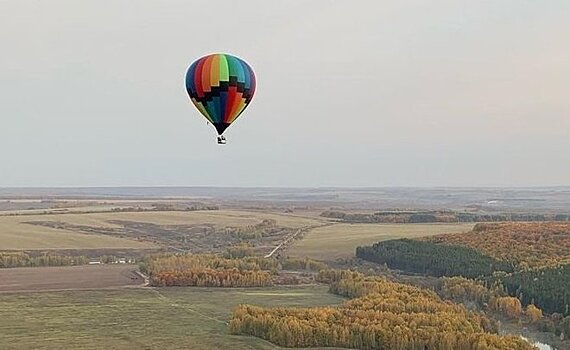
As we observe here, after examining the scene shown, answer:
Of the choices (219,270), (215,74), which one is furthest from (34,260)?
(215,74)

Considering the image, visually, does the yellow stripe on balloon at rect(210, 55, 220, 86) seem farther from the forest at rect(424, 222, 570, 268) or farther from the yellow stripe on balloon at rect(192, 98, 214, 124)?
the forest at rect(424, 222, 570, 268)

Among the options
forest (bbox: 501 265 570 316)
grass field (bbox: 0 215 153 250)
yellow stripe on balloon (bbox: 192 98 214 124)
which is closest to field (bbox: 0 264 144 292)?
grass field (bbox: 0 215 153 250)

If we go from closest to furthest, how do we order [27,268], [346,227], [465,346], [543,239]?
[465,346]
[27,268]
[543,239]
[346,227]

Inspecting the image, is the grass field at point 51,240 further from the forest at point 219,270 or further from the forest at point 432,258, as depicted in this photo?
the forest at point 432,258

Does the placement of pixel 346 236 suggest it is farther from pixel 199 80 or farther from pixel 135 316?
pixel 199 80

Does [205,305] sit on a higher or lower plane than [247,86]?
lower

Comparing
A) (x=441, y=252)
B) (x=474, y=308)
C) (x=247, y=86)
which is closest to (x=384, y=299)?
(x=474, y=308)

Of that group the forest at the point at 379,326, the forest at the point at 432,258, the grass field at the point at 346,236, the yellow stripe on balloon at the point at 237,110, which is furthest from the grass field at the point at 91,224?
the yellow stripe on balloon at the point at 237,110

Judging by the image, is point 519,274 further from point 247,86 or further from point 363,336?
point 247,86
